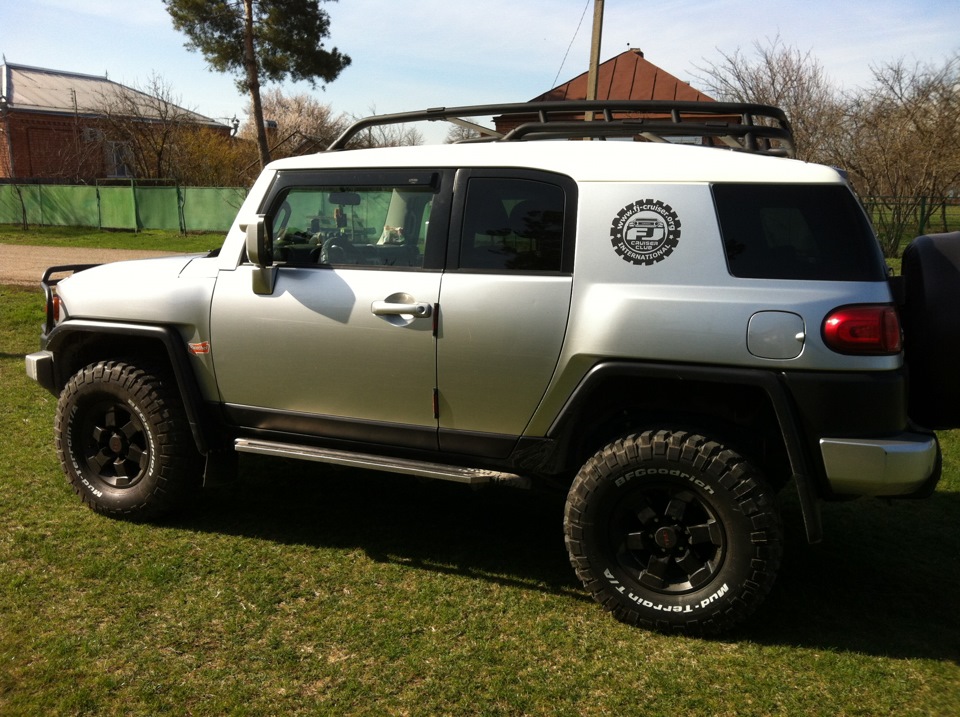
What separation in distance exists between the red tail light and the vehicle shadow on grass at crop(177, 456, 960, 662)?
1.22 meters

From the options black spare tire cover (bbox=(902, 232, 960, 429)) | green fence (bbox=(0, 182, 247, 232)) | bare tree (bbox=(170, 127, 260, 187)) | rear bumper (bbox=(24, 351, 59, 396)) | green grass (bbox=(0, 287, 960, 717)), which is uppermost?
bare tree (bbox=(170, 127, 260, 187))

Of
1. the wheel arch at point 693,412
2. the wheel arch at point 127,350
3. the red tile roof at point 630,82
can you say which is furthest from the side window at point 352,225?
the red tile roof at point 630,82

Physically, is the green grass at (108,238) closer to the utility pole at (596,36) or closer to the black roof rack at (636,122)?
the utility pole at (596,36)

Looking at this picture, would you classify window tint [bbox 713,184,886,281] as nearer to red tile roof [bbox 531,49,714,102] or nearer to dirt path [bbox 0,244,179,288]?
dirt path [bbox 0,244,179,288]

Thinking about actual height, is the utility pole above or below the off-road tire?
above

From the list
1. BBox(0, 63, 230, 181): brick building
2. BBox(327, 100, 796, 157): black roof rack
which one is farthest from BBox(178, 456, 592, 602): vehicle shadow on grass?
BBox(0, 63, 230, 181): brick building

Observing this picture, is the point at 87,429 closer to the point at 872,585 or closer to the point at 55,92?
the point at 872,585

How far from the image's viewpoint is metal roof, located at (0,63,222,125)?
4559 centimetres

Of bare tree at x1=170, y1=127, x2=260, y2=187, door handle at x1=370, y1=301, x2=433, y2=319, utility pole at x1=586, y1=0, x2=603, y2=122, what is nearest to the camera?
door handle at x1=370, y1=301, x2=433, y2=319

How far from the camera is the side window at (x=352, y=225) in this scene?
3.91 meters

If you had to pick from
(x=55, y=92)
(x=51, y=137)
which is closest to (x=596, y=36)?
(x=51, y=137)

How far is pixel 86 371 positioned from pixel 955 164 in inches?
1016

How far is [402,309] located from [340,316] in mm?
327

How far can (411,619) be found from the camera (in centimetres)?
355
